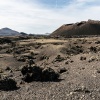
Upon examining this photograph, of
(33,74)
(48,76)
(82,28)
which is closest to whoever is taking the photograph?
(48,76)

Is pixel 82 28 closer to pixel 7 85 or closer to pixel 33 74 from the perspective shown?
pixel 33 74

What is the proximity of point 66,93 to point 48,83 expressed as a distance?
4322mm

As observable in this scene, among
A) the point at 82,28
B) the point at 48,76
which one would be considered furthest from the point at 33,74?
the point at 82,28

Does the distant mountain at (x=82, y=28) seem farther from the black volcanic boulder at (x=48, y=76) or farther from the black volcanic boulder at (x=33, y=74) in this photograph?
the black volcanic boulder at (x=48, y=76)

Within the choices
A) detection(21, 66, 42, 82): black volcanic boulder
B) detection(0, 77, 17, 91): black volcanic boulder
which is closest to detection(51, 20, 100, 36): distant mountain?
detection(21, 66, 42, 82): black volcanic boulder

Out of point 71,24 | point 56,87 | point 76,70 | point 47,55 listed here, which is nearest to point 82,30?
point 71,24

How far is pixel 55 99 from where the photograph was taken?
19.7m

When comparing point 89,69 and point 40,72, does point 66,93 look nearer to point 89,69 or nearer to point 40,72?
point 40,72

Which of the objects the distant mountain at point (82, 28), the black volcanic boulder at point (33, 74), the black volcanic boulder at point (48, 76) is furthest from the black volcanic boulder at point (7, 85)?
the distant mountain at point (82, 28)

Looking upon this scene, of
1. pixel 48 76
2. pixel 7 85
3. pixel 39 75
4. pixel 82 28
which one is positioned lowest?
pixel 7 85

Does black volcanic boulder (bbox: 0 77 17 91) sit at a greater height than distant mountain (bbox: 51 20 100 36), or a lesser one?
lesser

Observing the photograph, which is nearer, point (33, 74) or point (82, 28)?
point (33, 74)

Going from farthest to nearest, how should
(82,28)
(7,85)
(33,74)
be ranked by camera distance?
(82,28) < (33,74) < (7,85)

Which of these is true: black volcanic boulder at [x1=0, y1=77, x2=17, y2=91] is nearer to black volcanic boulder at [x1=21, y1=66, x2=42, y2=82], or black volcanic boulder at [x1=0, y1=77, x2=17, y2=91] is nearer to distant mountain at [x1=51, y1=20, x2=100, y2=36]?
black volcanic boulder at [x1=21, y1=66, x2=42, y2=82]
